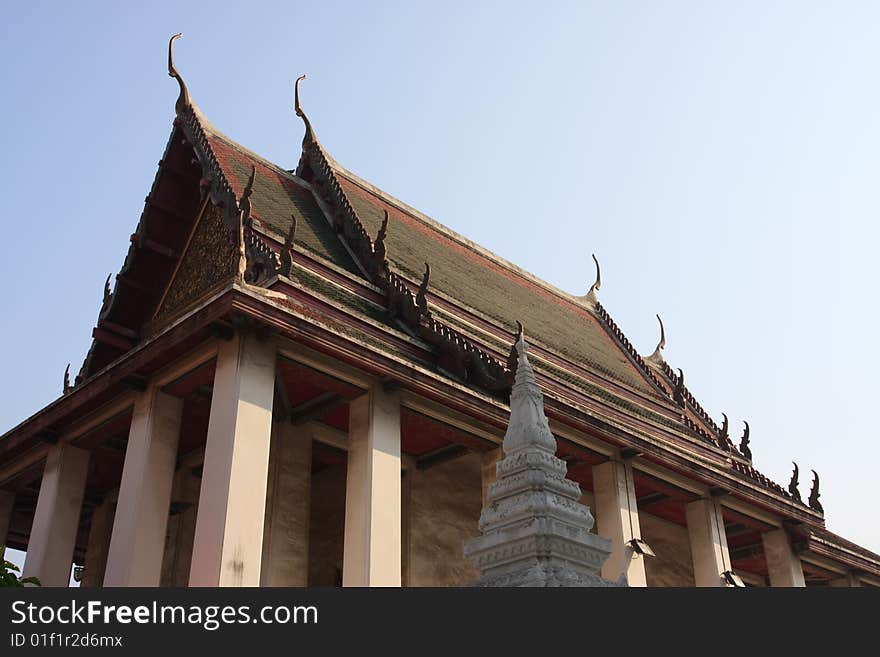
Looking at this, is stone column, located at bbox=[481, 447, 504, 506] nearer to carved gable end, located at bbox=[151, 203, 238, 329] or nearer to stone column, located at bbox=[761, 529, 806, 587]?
carved gable end, located at bbox=[151, 203, 238, 329]

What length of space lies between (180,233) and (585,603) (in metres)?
9.99

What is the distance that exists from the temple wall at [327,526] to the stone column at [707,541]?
176 inches

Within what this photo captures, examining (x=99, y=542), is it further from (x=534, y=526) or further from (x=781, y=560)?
(x=534, y=526)

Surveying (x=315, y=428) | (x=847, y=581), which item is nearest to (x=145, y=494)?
(x=315, y=428)

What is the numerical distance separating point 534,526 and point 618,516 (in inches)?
280

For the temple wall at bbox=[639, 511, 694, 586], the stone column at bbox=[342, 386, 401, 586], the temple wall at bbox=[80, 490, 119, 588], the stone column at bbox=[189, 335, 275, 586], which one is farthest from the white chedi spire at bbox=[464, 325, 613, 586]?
the temple wall at bbox=[639, 511, 694, 586]

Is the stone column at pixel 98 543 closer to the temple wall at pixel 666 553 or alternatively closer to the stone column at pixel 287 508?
the stone column at pixel 287 508

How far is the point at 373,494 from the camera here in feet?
28.7

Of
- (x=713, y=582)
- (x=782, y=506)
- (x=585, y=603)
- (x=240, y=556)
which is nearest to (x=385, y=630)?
(x=585, y=603)

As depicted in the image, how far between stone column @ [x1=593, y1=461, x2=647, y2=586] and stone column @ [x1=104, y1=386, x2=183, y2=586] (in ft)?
15.9

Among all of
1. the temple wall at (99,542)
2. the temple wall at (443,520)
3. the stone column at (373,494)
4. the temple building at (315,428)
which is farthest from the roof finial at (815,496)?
the temple wall at (99,542)

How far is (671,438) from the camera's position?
46.1 ft

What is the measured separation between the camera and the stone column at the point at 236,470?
297 inches

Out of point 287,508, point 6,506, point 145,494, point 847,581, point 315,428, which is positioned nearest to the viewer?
point 145,494
